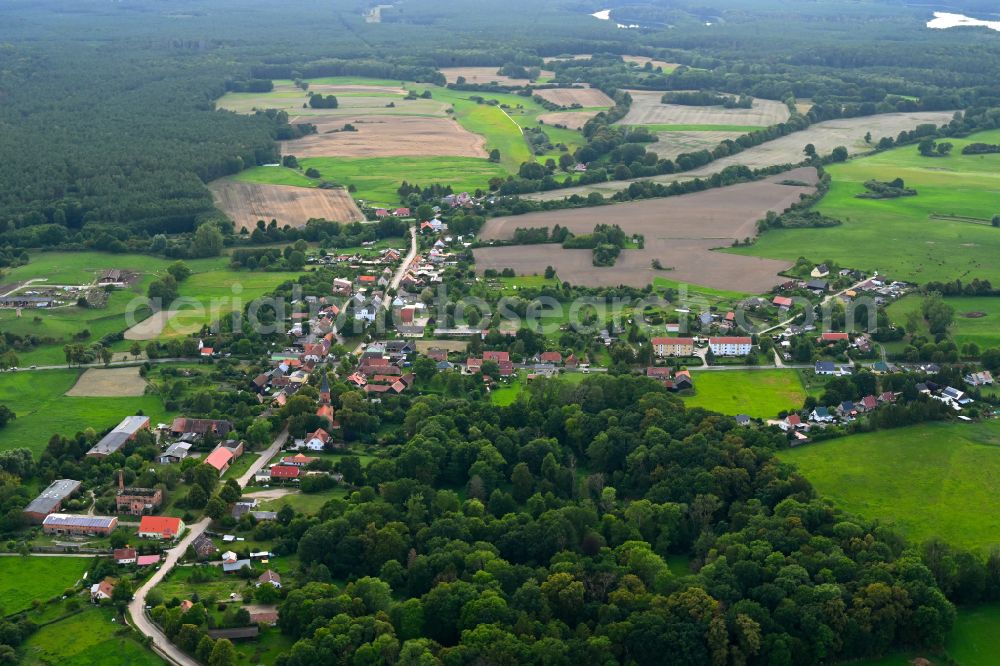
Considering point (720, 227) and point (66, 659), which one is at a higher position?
point (720, 227)

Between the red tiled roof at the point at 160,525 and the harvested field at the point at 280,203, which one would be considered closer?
the red tiled roof at the point at 160,525

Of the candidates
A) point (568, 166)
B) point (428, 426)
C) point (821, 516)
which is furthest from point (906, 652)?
point (568, 166)

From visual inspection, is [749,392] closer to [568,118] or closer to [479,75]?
[568,118]

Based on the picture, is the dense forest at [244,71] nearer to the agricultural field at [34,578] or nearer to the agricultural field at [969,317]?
the agricultural field at [969,317]

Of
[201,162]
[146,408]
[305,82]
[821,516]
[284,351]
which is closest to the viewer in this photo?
Answer: [821,516]

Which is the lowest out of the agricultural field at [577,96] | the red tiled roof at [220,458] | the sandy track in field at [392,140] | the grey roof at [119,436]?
the grey roof at [119,436]

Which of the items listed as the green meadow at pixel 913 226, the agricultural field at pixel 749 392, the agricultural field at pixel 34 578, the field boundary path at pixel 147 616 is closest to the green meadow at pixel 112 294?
the field boundary path at pixel 147 616

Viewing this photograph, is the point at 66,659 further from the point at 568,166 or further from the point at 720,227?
the point at 568,166

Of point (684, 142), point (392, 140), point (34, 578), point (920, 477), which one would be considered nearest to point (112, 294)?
point (34, 578)
